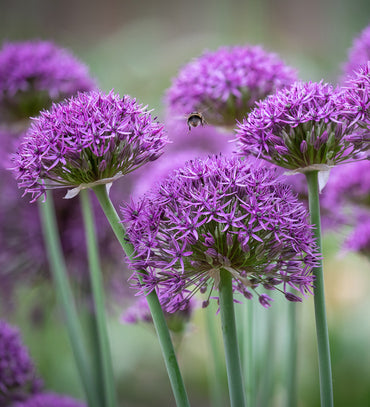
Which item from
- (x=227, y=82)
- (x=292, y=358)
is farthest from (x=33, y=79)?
(x=292, y=358)

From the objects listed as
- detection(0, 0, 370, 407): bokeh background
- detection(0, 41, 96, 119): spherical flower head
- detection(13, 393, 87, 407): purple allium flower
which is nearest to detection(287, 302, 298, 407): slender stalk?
detection(13, 393, 87, 407): purple allium flower

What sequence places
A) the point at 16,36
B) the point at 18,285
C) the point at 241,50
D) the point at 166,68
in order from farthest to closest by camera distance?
the point at 166,68, the point at 16,36, the point at 18,285, the point at 241,50

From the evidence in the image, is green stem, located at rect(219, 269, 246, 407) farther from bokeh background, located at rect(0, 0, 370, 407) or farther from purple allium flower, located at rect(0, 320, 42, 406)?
bokeh background, located at rect(0, 0, 370, 407)

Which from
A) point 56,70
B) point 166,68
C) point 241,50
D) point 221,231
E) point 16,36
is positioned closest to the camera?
point 221,231

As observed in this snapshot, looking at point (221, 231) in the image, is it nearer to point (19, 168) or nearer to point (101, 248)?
point (19, 168)

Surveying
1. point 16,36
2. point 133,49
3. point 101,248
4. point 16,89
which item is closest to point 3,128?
point 16,89
